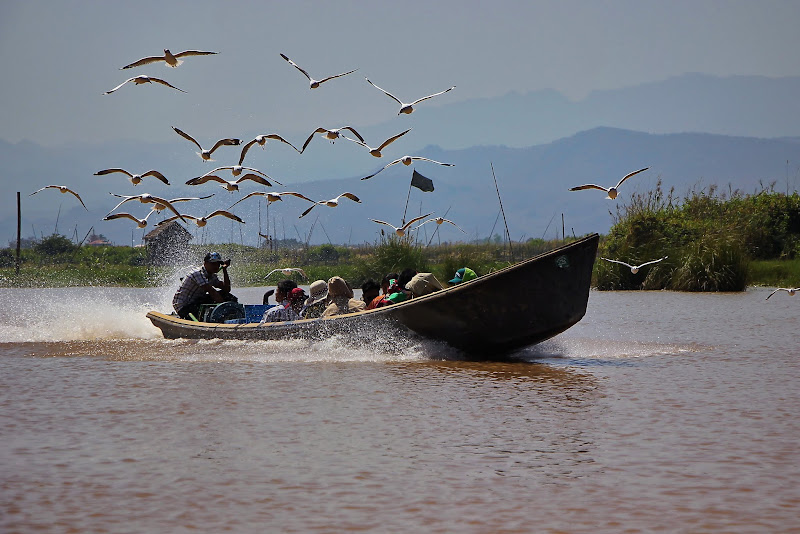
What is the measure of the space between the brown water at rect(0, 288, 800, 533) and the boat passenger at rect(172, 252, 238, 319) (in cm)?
125

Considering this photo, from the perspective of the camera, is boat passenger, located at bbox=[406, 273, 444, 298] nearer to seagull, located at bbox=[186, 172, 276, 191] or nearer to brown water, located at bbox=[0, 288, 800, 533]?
brown water, located at bbox=[0, 288, 800, 533]

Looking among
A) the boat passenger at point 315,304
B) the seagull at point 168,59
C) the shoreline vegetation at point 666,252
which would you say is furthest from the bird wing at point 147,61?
the shoreline vegetation at point 666,252

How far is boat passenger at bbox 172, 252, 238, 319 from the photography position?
585 inches

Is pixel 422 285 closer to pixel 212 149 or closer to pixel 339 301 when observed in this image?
pixel 339 301

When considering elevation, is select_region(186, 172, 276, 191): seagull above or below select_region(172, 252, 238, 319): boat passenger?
above

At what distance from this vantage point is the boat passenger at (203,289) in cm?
1486

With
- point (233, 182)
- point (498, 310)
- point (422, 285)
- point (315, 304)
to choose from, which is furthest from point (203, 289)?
point (498, 310)

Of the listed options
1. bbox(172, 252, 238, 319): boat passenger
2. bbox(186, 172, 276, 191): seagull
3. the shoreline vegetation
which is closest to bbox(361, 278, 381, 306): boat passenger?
bbox(172, 252, 238, 319): boat passenger

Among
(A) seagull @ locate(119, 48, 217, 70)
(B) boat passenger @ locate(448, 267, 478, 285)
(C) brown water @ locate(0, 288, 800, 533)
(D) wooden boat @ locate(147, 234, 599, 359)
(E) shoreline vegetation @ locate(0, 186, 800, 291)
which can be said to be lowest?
(C) brown water @ locate(0, 288, 800, 533)

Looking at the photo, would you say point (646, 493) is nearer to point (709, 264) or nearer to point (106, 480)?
point (106, 480)

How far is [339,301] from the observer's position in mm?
13484

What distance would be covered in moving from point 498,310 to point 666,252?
17353mm

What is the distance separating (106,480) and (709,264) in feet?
75.8

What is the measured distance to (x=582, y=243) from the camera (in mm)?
12352
